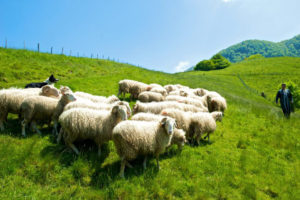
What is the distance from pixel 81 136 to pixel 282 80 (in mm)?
58178

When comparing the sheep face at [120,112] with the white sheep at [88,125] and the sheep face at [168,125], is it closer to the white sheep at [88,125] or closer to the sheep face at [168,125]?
the white sheep at [88,125]

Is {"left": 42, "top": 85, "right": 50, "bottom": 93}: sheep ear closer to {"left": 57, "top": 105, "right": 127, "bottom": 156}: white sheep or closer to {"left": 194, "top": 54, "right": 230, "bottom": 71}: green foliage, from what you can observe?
{"left": 57, "top": 105, "right": 127, "bottom": 156}: white sheep

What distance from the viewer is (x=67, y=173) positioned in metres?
4.61

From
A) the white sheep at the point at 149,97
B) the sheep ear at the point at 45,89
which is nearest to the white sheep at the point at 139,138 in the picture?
the sheep ear at the point at 45,89

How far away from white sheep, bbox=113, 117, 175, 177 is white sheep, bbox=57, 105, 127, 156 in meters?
0.82

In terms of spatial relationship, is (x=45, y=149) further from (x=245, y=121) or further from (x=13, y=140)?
(x=245, y=121)

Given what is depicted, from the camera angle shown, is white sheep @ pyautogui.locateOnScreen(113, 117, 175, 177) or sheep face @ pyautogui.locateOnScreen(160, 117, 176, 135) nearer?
white sheep @ pyautogui.locateOnScreen(113, 117, 175, 177)

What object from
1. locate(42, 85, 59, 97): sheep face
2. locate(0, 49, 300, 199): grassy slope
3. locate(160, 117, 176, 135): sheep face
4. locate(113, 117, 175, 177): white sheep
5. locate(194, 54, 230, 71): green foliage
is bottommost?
locate(0, 49, 300, 199): grassy slope

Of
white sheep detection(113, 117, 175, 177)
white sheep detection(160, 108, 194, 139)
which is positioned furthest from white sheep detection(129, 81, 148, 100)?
white sheep detection(113, 117, 175, 177)

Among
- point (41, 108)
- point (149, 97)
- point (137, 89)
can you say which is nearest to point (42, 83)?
point (41, 108)

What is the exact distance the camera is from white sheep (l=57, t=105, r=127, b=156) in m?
5.47

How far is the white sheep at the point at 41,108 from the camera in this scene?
6609 mm

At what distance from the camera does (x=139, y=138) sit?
15.9 feet

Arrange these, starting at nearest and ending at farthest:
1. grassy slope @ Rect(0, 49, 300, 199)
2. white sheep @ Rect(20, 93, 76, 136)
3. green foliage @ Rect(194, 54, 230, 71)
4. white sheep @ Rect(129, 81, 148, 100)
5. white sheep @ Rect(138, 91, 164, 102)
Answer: grassy slope @ Rect(0, 49, 300, 199)
white sheep @ Rect(20, 93, 76, 136)
white sheep @ Rect(138, 91, 164, 102)
white sheep @ Rect(129, 81, 148, 100)
green foliage @ Rect(194, 54, 230, 71)
